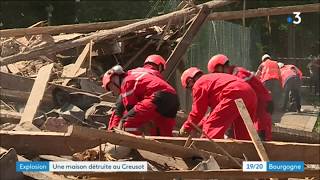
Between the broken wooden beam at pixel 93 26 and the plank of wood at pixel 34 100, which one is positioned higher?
the broken wooden beam at pixel 93 26

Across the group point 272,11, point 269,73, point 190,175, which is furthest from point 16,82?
point 269,73

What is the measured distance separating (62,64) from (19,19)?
1698 centimetres

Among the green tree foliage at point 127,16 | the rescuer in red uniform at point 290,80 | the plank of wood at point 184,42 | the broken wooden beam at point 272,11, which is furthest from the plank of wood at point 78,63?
the green tree foliage at point 127,16

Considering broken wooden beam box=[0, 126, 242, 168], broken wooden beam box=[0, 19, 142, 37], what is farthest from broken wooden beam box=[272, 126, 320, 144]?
broken wooden beam box=[0, 126, 242, 168]

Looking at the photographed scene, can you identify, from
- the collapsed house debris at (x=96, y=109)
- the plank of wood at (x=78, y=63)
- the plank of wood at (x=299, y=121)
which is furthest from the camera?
the plank of wood at (x=299, y=121)

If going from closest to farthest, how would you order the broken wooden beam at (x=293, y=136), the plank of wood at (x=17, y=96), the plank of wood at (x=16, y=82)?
the plank of wood at (x=17, y=96)
the plank of wood at (x=16, y=82)
the broken wooden beam at (x=293, y=136)

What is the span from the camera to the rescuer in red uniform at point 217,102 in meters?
6.59

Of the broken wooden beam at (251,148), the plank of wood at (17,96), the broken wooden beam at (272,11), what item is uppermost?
the broken wooden beam at (272,11)

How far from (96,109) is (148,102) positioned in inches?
105

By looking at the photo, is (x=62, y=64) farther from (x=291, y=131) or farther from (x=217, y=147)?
(x=217, y=147)

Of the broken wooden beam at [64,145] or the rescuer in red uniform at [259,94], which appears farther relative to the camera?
the rescuer in red uniform at [259,94]

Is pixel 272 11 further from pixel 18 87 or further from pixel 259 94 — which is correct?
pixel 18 87

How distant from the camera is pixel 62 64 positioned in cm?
1109

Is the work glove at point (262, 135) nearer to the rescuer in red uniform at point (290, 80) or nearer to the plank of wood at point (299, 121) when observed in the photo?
the plank of wood at point (299, 121)
